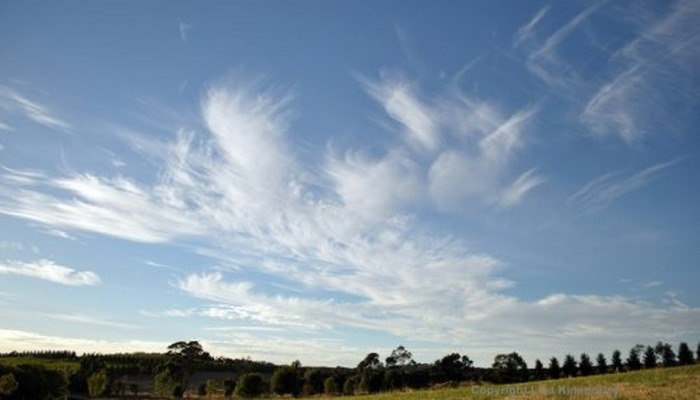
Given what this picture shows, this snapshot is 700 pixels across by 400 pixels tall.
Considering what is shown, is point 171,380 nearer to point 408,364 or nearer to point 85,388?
point 85,388

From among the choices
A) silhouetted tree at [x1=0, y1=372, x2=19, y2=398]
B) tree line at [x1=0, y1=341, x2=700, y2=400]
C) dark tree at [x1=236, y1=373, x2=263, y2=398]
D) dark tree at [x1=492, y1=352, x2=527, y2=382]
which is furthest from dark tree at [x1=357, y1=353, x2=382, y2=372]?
silhouetted tree at [x1=0, y1=372, x2=19, y2=398]

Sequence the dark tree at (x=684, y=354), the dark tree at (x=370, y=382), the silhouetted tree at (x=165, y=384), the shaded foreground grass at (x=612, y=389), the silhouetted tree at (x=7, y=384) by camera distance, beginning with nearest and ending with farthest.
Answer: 1. the shaded foreground grass at (x=612, y=389)
2. the silhouetted tree at (x=7, y=384)
3. the dark tree at (x=370, y=382)
4. the silhouetted tree at (x=165, y=384)
5. the dark tree at (x=684, y=354)

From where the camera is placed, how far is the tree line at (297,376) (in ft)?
332

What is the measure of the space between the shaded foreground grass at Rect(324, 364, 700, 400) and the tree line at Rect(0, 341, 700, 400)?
146ft

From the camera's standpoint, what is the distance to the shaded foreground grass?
27812 millimetres

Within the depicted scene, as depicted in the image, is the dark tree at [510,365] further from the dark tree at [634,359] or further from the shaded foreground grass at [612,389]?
the shaded foreground grass at [612,389]

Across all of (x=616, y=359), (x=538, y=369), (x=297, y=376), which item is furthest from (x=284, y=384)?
(x=616, y=359)

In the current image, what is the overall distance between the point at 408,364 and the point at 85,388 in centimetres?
8652

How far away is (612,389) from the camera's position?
29906 millimetres

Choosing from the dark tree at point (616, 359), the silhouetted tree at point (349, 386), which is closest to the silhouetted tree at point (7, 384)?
the silhouetted tree at point (349, 386)

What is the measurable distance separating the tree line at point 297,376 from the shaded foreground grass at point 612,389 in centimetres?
4450

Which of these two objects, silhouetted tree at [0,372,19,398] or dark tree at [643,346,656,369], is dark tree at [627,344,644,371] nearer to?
dark tree at [643,346,656,369]

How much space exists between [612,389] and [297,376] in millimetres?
86381

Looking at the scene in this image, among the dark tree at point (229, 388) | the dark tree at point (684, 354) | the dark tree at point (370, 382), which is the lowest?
the dark tree at point (229, 388)
